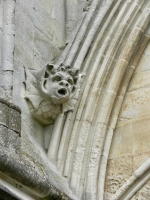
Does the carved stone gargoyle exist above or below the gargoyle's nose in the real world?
below

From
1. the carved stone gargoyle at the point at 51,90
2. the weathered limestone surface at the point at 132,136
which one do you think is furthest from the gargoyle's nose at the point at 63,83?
the weathered limestone surface at the point at 132,136

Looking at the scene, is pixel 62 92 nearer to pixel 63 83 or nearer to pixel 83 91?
pixel 63 83

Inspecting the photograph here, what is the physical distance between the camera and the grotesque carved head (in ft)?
19.5

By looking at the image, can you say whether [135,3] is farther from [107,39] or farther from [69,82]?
[69,82]

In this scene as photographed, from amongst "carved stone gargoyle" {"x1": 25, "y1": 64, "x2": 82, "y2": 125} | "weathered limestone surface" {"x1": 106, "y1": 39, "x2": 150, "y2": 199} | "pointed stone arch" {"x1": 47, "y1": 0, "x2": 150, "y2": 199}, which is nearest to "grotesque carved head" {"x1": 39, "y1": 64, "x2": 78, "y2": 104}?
"carved stone gargoyle" {"x1": 25, "y1": 64, "x2": 82, "y2": 125}

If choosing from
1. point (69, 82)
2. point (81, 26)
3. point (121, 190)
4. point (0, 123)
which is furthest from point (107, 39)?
point (0, 123)

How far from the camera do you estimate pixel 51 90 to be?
5953 mm

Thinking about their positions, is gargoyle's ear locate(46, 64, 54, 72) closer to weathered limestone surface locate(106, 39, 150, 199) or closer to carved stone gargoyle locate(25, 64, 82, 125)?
carved stone gargoyle locate(25, 64, 82, 125)

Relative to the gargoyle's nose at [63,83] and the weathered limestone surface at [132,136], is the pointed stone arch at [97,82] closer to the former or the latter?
the weathered limestone surface at [132,136]

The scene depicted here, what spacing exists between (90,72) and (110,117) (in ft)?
1.13

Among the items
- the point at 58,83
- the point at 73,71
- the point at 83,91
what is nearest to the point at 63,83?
the point at 58,83

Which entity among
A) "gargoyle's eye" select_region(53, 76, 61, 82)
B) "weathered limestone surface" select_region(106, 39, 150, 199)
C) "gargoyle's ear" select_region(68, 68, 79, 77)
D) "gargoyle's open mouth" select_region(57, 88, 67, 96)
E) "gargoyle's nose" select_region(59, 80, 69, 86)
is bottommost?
"weathered limestone surface" select_region(106, 39, 150, 199)

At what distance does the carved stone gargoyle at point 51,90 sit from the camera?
595cm

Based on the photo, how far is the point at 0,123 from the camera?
16.9 feet
